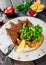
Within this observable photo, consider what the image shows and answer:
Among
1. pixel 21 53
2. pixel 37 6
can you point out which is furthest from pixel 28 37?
pixel 37 6

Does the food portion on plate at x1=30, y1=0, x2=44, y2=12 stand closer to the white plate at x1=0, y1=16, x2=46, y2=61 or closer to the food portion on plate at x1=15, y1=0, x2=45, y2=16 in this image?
the food portion on plate at x1=15, y1=0, x2=45, y2=16

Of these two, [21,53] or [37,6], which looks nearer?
[21,53]

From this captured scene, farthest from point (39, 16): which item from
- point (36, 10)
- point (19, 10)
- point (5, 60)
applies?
point (5, 60)

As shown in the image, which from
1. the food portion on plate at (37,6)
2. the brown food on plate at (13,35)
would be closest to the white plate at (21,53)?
the brown food on plate at (13,35)

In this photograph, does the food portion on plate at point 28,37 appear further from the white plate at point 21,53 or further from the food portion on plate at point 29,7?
the food portion on plate at point 29,7

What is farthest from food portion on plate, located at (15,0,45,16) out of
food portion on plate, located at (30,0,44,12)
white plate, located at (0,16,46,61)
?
white plate, located at (0,16,46,61)

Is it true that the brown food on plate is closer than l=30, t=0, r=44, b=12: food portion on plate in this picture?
Yes

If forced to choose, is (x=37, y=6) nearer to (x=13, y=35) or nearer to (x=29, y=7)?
(x=29, y=7)

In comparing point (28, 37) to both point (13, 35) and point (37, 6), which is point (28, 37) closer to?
point (13, 35)

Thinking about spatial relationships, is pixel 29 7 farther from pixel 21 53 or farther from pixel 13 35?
pixel 21 53

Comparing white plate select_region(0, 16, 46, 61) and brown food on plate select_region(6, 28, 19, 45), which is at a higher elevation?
brown food on plate select_region(6, 28, 19, 45)

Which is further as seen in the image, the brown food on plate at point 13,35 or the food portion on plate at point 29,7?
the food portion on plate at point 29,7

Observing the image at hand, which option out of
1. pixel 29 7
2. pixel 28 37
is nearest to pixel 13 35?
pixel 28 37
